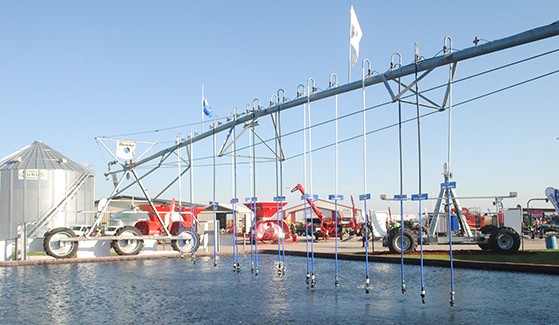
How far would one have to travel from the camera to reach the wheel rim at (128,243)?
2914 centimetres

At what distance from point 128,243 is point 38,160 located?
16886 mm

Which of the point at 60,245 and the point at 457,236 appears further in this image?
the point at 60,245

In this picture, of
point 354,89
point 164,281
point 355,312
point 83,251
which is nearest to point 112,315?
point 355,312

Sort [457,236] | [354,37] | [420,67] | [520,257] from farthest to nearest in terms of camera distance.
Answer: [457,236] → [520,257] → [354,37] → [420,67]

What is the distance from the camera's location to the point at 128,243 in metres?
29.4

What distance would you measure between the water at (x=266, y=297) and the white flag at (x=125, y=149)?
8.52 metres

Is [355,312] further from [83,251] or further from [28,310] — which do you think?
[83,251]

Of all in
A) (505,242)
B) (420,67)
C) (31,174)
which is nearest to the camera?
(420,67)

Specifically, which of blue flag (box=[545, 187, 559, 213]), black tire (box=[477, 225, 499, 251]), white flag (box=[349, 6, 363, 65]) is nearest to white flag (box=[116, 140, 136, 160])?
white flag (box=[349, 6, 363, 65])

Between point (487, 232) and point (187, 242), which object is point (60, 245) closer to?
point (187, 242)

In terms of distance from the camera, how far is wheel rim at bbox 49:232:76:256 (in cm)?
2733

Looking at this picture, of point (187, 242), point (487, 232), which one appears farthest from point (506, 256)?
point (187, 242)

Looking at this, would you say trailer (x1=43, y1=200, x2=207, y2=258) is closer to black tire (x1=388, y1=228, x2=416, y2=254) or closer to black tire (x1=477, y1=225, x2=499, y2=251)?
black tire (x1=388, y1=228, x2=416, y2=254)

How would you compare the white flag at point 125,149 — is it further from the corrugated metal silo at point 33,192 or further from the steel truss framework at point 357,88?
the corrugated metal silo at point 33,192
